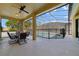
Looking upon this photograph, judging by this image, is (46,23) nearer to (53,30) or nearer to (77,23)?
(53,30)

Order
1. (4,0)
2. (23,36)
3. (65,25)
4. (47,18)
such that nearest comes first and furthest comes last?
(4,0)
(23,36)
(47,18)
(65,25)

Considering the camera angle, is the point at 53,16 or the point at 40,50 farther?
the point at 53,16

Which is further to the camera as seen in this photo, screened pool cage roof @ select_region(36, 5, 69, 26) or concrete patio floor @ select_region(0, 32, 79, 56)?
screened pool cage roof @ select_region(36, 5, 69, 26)

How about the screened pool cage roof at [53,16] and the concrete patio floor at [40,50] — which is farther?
the screened pool cage roof at [53,16]

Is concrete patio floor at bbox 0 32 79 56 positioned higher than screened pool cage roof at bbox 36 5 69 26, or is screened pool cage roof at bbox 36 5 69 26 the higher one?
screened pool cage roof at bbox 36 5 69 26

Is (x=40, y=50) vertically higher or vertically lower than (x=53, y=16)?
lower

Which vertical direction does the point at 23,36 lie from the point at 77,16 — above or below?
below

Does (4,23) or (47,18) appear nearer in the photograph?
(47,18)

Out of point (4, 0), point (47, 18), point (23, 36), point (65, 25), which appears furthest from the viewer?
point (65, 25)

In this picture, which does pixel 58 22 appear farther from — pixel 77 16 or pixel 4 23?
pixel 4 23

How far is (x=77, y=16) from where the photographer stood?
14719 mm

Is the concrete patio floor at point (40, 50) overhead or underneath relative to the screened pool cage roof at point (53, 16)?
underneath

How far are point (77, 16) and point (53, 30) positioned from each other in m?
2.77

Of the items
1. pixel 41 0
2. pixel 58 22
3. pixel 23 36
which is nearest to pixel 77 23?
pixel 58 22
